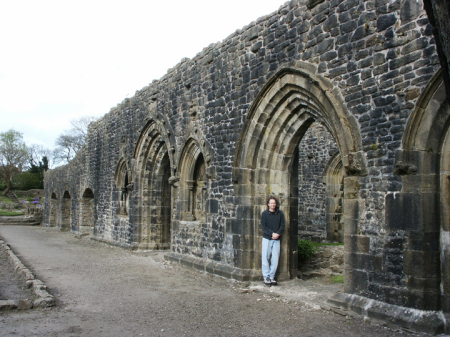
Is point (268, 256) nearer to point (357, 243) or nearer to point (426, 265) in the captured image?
point (357, 243)

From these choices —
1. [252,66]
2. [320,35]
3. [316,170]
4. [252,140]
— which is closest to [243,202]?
[252,140]

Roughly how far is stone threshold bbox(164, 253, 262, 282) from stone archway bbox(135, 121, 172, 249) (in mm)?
2771

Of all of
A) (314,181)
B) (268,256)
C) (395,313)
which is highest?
(314,181)

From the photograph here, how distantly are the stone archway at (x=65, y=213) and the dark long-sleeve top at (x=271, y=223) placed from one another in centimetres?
1920

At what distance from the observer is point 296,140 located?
777 centimetres

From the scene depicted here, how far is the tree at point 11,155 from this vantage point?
4422 centimetres

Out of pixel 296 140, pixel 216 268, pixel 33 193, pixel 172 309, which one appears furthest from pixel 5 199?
pixel 172 309

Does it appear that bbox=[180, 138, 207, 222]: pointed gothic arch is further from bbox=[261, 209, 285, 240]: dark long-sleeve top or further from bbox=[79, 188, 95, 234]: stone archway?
bbox=[79, 188, 95, 234]: stone archway

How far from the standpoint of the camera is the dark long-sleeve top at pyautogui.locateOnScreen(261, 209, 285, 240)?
736 cm

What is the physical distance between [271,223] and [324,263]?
2444 millimetres

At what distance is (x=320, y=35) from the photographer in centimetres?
642

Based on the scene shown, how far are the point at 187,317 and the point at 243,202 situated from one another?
9.55 feet

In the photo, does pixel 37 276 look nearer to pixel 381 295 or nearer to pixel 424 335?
pixel 381 295

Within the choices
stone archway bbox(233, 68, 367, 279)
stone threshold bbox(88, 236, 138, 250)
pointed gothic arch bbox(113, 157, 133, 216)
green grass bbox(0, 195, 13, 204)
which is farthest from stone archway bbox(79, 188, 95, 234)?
green grass bbox(0, 195, 13, 204)
